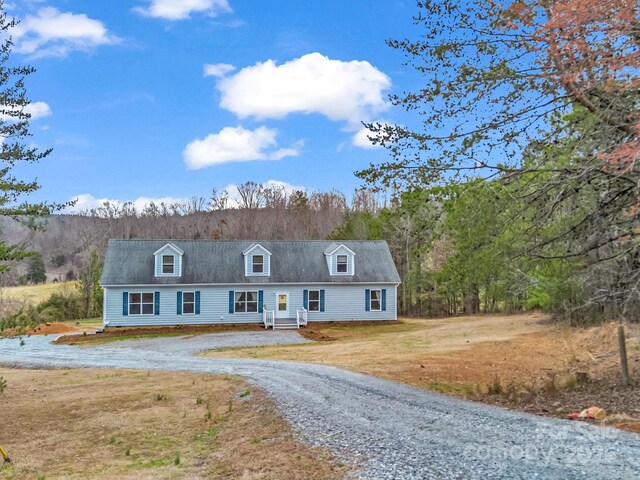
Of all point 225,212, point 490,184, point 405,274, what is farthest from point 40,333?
point 225,212

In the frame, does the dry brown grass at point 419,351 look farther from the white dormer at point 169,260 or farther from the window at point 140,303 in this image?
the window at point 140,303

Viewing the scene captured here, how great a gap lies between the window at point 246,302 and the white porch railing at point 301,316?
234cm

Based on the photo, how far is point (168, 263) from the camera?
1043 inches

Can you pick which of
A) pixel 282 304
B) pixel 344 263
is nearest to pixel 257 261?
pixel 282 304

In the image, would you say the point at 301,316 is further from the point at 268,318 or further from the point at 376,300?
the point at 376,300

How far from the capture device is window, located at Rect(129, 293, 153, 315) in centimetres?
2544

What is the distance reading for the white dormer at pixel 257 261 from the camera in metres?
27.3

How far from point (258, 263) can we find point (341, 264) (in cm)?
470

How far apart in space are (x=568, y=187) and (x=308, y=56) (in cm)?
1260

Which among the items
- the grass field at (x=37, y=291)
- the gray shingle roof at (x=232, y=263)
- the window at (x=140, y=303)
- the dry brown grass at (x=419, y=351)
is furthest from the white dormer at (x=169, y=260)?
the grass field at (x=37, y=291)

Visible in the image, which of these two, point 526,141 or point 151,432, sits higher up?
point 526,141

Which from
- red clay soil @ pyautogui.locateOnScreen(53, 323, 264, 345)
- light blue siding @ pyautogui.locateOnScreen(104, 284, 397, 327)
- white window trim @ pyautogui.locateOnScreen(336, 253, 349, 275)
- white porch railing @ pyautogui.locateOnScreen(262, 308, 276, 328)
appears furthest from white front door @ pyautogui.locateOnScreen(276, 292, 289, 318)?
white window trim @ pyautogui.locateOnScreen(336, 253, 349, 275)

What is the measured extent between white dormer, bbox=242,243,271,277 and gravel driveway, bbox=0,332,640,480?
1539 centimetres

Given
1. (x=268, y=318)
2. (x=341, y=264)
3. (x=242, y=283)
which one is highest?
(x=341, y=264)
